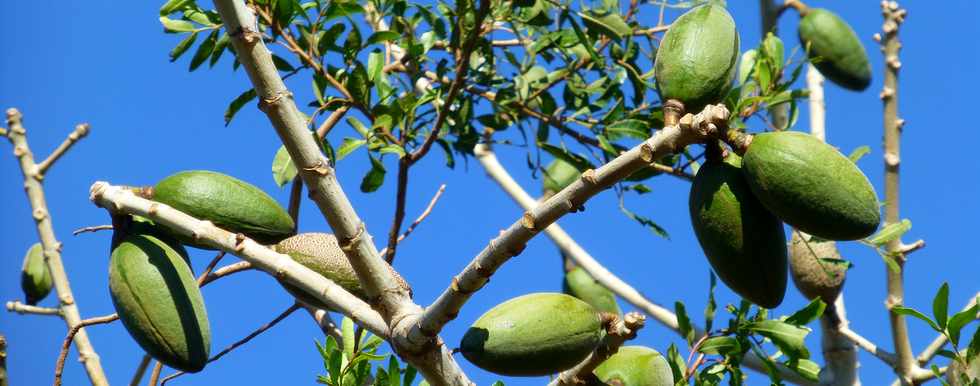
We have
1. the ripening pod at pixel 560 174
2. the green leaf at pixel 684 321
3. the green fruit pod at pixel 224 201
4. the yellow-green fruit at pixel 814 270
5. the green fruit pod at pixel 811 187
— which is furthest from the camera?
the ripening pod at pixel 560 174

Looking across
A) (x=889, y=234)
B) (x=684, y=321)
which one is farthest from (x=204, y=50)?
(x=889, y=234)

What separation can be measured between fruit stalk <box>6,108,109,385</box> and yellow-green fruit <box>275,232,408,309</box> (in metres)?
0.88

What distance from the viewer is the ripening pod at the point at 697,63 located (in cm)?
168

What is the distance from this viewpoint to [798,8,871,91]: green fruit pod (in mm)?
3885

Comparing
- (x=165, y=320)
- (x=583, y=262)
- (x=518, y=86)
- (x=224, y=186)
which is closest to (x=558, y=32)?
(x=518, y=86)

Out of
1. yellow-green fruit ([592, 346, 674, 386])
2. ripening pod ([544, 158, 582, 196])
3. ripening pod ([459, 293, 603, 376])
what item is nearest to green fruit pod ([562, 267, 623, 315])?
ripening pod ([544, 158, 582, 196])

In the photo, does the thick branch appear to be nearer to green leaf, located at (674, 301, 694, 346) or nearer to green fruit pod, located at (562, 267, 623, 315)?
green leaf, located at (674, 301, 694, 346)

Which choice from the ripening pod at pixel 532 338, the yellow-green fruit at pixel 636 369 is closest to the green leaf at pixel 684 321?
the yellow-green fruit at pixel 636 369

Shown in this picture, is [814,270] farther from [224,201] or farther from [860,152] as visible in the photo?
[224,201]

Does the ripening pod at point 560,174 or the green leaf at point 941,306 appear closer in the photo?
the green leaf at point 941,306

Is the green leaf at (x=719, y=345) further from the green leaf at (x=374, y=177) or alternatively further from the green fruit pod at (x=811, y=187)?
the green leaf at (x=374, y=177)

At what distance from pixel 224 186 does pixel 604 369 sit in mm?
691

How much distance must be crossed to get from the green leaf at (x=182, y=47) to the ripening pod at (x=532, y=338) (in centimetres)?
123

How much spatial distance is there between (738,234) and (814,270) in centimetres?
190
